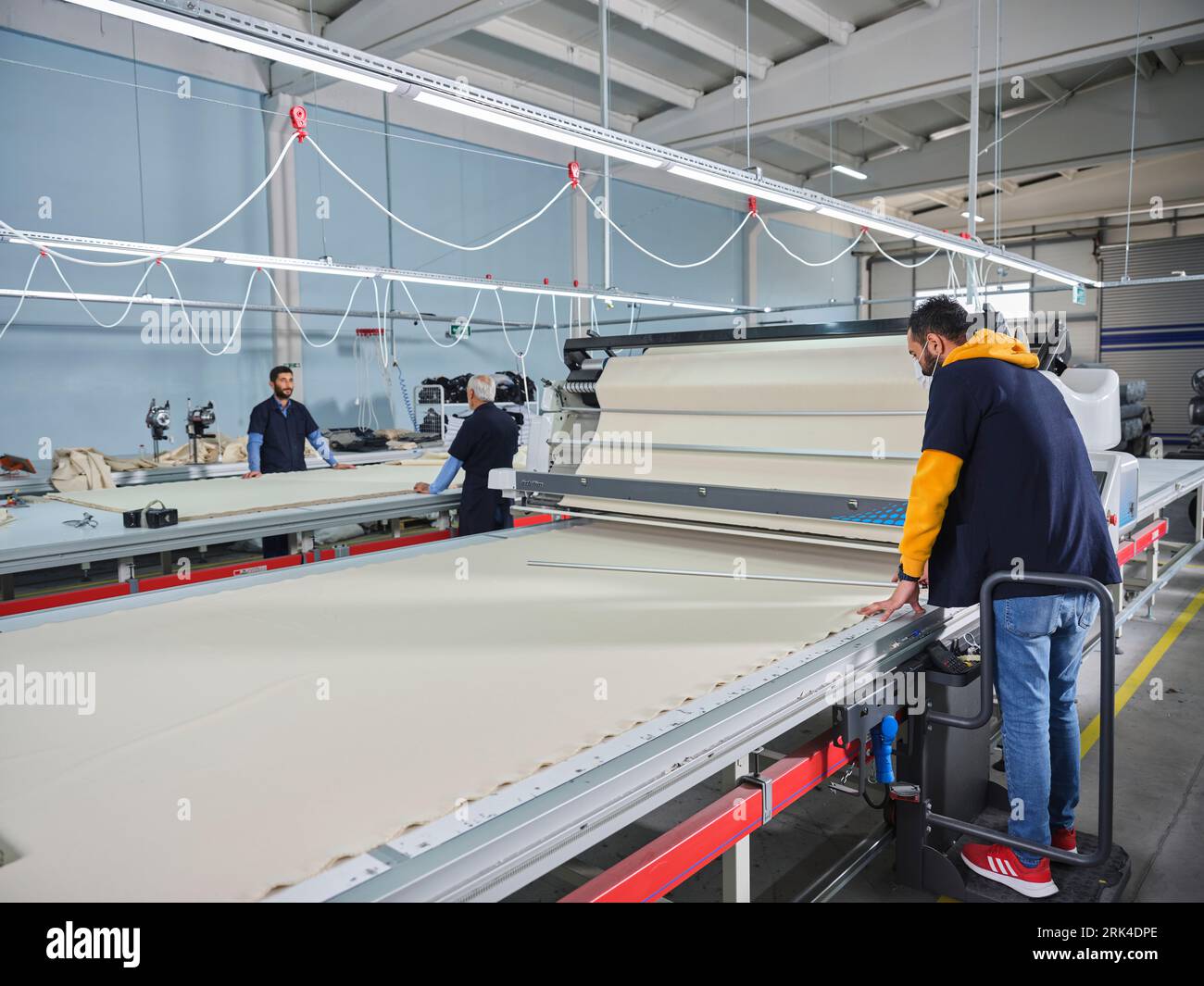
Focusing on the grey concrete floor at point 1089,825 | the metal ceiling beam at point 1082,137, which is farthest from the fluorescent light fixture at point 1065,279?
the grey concrete floor at point 1089,825

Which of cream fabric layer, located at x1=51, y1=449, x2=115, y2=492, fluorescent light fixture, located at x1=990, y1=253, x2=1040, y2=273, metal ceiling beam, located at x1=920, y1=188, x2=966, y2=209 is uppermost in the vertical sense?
metal ceiling beam, located at x1=920, y1=188, x2=966, y2=209

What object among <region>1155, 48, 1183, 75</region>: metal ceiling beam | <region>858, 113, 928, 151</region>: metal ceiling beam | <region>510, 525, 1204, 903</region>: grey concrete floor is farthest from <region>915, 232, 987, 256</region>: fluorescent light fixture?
<region>858, 113, 928, 151</region>: metal ceiling beam

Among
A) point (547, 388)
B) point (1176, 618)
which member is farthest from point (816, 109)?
point (547, 388)

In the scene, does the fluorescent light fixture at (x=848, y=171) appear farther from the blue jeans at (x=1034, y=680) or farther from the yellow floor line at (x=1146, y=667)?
the blue jeans at (x=1034, y=680)

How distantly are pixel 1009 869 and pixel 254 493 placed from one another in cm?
428

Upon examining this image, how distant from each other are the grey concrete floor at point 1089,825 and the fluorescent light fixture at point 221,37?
292 cm

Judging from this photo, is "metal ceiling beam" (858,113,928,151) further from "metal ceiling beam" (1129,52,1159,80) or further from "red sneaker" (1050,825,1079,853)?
"red sneaker" (1050,825,1079,853)

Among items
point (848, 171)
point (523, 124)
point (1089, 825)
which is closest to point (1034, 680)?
point (1089, 825)

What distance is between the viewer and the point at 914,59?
10.5m

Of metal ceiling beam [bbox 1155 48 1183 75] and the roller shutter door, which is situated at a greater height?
metal ceiling beam [bbox 1155 48 1183 75]

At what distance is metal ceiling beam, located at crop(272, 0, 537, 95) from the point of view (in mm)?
8508

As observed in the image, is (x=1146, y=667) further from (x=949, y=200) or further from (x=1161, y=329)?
(x=949, y=200)

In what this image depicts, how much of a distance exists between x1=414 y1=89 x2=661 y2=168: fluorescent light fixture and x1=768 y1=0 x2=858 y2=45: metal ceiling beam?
725 cm
